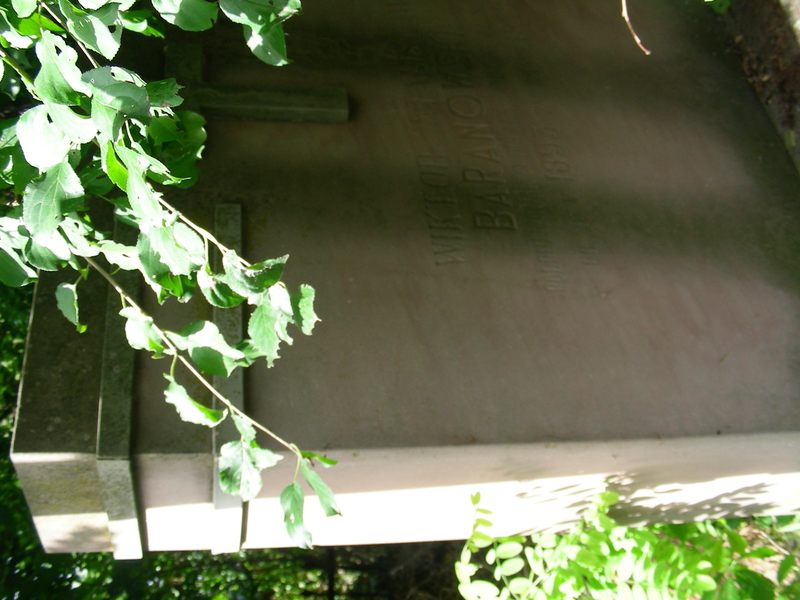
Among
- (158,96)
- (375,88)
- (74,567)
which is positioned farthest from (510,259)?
(74,567)

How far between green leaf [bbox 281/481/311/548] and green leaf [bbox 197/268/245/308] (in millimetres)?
337

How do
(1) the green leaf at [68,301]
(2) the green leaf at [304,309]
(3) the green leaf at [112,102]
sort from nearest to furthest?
(3) the green leaf at [112,102] < (2) the green leaf at [304,309] < (1) the green leaf at [68,301]

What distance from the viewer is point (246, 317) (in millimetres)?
2354

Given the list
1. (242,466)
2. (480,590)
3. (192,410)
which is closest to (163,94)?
(192,410)

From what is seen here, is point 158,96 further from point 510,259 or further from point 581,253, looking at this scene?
point 581,253

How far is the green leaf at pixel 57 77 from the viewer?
1016 millimetres

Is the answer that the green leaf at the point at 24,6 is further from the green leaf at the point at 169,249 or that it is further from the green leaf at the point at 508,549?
the green leaf at the point at 508,549

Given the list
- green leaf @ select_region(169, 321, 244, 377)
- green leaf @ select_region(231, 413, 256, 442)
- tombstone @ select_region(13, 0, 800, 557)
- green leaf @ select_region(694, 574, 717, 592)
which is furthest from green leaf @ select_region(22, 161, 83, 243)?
green leaf @ select_region(694, 574, 717, 592)

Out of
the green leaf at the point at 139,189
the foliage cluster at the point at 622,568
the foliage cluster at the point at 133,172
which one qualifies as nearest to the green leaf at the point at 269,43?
the foliage cluster at the point at 133,172

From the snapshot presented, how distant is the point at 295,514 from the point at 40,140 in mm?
725

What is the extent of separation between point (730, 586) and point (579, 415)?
26.0 inches

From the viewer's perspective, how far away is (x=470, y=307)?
8.54 feet

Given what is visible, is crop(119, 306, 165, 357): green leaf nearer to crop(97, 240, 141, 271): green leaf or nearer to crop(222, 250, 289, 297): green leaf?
crop(97, 240, 141, 271): green leaf

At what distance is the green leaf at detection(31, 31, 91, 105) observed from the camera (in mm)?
1016
